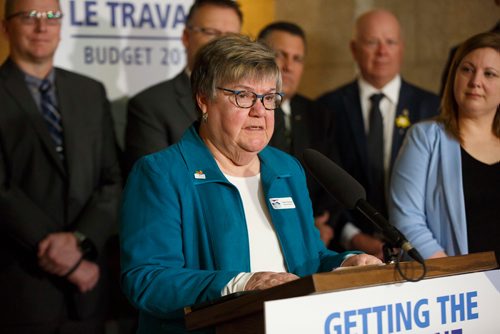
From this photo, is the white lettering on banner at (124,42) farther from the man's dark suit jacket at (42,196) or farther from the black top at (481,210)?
the black top at (481,210)

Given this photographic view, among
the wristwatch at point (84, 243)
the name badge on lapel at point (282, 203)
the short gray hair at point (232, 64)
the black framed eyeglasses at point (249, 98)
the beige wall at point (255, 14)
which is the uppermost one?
the beige wall at point (255, 14)

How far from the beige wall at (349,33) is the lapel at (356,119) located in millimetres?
874

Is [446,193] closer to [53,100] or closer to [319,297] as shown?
[319,297]

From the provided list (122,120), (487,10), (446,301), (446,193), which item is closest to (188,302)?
(446,301)

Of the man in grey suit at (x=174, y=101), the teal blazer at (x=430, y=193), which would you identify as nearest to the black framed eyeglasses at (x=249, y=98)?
the teal blazer at (x=430, y=193)

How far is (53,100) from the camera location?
4102 mm

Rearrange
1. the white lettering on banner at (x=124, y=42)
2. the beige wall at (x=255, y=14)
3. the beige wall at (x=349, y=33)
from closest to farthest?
the white lettering on banner at (x=124, y=42) → the beige wall at (x=255, y=14) → the beige wall at (x=349, y=33)

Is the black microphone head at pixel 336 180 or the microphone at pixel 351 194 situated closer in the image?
the microphone at pixel 351 194

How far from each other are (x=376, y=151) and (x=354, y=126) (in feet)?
0.73

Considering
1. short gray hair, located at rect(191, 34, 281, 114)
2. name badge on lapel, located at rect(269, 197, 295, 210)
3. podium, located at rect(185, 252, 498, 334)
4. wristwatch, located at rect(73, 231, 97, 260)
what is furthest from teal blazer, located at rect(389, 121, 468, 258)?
wristwatch, located at rect(73, 231, 97, 260)

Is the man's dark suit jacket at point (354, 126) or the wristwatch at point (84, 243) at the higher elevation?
the man's dark suit jacket at point (354, 126)

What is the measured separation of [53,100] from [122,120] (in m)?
0.65

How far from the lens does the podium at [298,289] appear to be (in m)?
1.81

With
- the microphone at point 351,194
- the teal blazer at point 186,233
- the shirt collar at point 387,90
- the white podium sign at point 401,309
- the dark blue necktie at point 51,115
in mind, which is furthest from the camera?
the shirt collar at point 387,90
